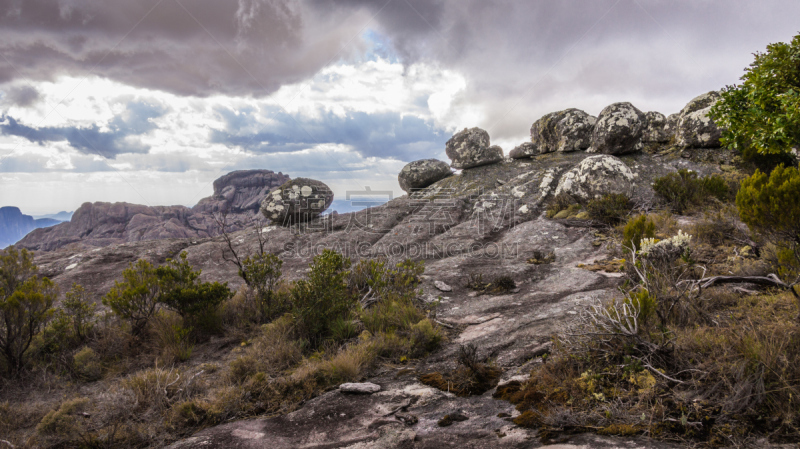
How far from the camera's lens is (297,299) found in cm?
612

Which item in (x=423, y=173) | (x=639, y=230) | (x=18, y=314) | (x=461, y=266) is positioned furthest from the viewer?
(x=423, y=173)

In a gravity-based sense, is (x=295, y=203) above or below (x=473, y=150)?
below

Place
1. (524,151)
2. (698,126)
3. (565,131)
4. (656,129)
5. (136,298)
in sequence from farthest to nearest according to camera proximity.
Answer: (524,151), (565,131), (656,129), (698,126), (136,298)

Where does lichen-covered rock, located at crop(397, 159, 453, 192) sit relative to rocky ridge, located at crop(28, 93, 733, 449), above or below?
above

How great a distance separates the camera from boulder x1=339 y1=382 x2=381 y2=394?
12.8 ft

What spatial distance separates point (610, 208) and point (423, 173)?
417 inches

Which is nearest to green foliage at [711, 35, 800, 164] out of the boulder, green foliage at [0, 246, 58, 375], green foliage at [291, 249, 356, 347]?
the boulder

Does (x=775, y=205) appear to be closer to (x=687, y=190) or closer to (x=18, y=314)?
(x=687, y=190)

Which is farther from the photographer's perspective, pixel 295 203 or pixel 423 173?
pixel 423 173

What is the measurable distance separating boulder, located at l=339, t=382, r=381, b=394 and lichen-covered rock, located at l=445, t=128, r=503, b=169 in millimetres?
16388

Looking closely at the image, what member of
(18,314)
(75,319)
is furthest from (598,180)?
(18,314)

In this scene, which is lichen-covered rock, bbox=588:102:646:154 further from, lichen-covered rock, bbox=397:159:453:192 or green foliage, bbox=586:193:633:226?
lichen-covered rock, bbox=397:159:453:192

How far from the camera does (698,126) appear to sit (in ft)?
47.3

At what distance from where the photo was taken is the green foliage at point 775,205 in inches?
188
